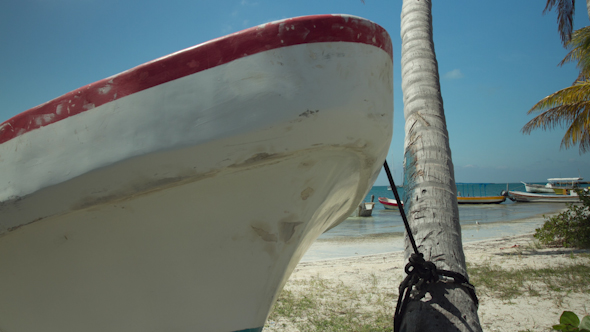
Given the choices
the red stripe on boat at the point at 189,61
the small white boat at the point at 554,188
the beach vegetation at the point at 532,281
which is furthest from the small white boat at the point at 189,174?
the small white boat at the point at 554,188

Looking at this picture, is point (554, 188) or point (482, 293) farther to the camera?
point (554, 188)

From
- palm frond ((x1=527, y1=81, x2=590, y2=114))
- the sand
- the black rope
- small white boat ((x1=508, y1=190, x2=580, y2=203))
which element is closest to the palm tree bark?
the black rope

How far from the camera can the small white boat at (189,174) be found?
40.8 inches

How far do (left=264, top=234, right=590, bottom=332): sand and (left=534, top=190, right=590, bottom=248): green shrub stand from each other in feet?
0.97

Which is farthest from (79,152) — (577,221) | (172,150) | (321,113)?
Result: (577,221)

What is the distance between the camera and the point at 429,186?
2.02m

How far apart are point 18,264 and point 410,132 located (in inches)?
82.4

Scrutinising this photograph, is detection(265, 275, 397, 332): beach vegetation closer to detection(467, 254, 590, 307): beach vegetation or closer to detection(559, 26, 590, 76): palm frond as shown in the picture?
detection(467, 254, 590, 307): beach vegetation

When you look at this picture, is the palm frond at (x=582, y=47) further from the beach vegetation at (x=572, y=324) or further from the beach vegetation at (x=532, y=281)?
the beach vegetation at (x=572, y=324)

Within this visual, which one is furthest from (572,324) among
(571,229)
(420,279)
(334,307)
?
(571,229)

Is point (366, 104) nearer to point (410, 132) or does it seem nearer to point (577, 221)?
point (410, 132)

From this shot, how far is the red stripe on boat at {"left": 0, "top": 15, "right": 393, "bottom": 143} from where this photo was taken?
1.04 m

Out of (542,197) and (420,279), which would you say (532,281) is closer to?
(420,279)

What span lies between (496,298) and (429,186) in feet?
9.26
